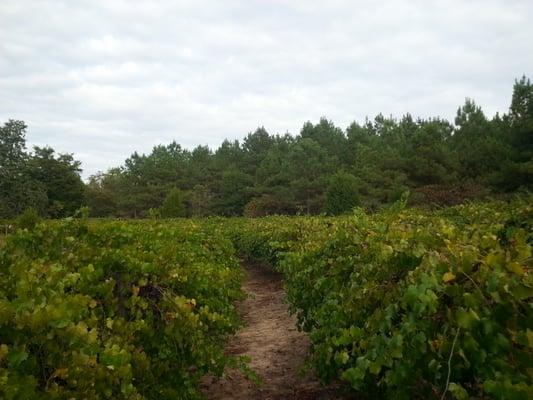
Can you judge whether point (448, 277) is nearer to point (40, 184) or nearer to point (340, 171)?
point (340, 171)

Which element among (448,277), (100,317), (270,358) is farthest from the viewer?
(270,358)

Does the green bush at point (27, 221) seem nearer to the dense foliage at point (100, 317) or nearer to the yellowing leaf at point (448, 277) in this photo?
the dense foliage at point (100, 317)

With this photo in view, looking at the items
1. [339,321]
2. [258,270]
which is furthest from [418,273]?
[258,270]

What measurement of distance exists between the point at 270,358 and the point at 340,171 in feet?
96.6

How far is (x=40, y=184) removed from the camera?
50.6 metres

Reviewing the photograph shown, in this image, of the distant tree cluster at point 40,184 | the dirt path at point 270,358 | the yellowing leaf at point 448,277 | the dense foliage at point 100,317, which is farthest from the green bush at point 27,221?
the distant tree cluster at point 40,184

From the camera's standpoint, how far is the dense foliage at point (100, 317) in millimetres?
2121

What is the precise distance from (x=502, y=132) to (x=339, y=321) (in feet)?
117

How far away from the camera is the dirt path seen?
19.2ft

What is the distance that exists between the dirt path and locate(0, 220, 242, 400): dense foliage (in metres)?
0.84

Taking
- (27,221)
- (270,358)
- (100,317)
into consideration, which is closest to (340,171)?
(27,221)

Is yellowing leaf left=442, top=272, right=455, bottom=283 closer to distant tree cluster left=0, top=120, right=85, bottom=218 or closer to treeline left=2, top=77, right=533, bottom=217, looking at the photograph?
treeline left=2, top=77, right=533, bottom=217

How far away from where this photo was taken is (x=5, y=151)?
5962 cm

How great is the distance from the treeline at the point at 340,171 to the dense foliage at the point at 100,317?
2249mm
